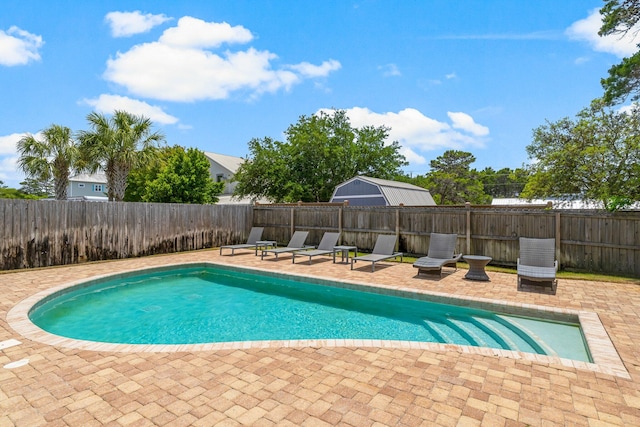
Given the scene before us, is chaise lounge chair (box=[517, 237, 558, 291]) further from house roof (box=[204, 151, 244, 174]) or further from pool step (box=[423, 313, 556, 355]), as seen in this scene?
house roof (box=[204, 151, 244, 174])

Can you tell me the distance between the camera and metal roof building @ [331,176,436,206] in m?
18.1

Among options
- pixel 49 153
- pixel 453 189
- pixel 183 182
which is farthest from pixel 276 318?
pixel 453 189

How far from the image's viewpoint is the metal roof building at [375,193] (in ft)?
59.3

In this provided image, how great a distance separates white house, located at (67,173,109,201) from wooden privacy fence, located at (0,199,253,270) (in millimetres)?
28357

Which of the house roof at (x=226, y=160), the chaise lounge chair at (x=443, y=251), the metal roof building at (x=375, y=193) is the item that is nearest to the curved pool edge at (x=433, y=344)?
the chaise lounge chair at (x=443, y=251)

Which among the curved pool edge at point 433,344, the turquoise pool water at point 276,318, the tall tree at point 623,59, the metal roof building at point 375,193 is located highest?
the tall tree at point 623,59

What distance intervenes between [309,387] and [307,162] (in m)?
22.6

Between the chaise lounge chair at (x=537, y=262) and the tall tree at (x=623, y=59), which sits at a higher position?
the tall tree at (x=623, y=59)

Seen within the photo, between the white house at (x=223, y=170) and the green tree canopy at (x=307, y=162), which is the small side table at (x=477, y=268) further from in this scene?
the white house at (x=223, y=170)

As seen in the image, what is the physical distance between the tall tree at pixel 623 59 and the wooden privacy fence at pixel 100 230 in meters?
13.6

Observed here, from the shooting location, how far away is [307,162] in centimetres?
2498

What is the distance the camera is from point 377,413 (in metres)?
2.63

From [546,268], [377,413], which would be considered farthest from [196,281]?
[546,268]

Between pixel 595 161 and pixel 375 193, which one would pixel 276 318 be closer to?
pixel 595 161
